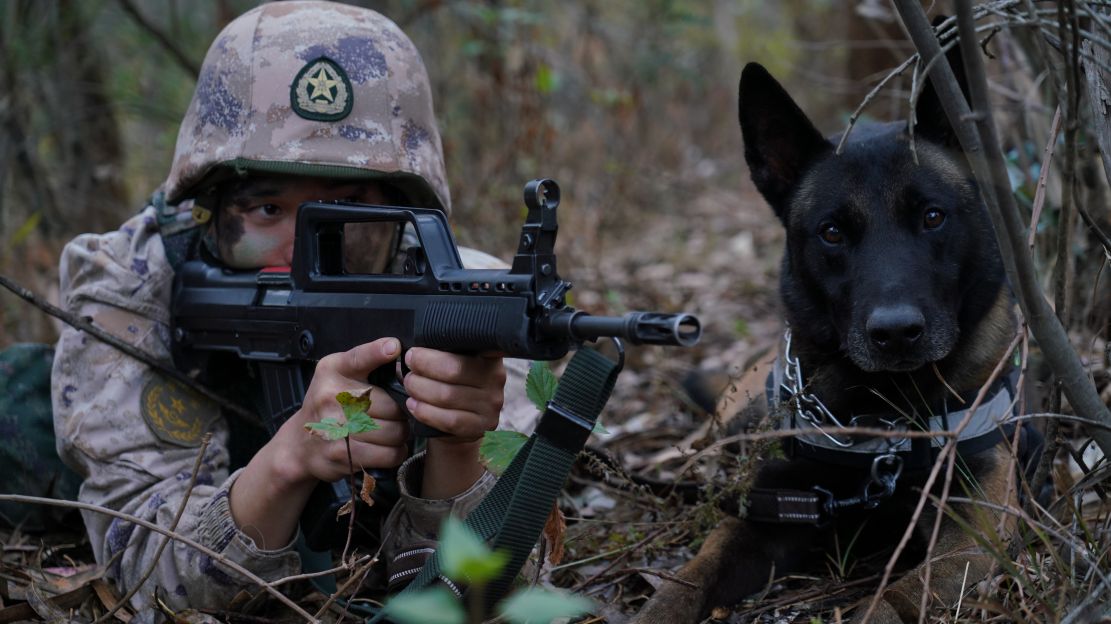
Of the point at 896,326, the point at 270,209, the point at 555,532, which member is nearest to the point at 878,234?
the point at 896,326

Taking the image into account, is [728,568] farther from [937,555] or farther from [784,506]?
[937,555]

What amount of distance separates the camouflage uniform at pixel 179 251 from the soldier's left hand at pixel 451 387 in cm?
43

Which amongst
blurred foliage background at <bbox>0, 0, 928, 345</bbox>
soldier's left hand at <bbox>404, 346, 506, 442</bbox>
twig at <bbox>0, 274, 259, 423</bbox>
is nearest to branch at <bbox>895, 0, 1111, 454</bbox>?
soldier's left hand at <bbox>404, 346, 506, 442</bbox>

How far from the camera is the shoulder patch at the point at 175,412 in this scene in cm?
285

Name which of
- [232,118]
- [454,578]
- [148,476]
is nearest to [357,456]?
[454,578]

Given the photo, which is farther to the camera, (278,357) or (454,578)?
(278,357)

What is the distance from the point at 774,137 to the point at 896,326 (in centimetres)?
93

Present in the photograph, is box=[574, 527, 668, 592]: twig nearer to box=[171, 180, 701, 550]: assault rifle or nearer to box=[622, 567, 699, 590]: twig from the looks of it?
box=[622, 567, 699, 590]: twig

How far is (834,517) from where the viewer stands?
9.36 ft

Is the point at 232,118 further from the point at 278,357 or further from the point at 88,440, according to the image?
the point at 88,440

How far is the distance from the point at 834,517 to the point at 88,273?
2421 millimetres

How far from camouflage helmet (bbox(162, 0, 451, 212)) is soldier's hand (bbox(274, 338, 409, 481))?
750 mm

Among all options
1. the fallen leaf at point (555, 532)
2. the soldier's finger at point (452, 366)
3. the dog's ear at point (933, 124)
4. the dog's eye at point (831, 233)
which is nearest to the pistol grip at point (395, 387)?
the soldier's finger at point (452, 366)

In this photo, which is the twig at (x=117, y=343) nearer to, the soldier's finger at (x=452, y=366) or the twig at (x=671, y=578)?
the soldier's finger at (x=452, y=366)
